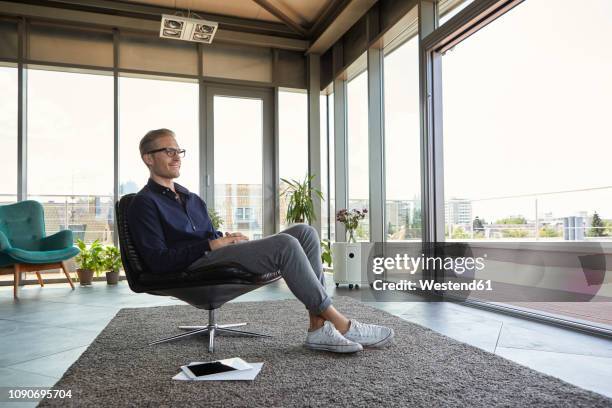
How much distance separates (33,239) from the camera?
5.00 metres

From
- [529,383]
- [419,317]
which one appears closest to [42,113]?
[419,317]

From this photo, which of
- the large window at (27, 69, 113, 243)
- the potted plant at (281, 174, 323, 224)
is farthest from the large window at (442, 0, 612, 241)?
the large window at (27, 69, 113, 243)

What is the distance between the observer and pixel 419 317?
3125mm

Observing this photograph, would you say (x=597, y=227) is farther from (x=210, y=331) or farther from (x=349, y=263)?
(x=210, y=331)

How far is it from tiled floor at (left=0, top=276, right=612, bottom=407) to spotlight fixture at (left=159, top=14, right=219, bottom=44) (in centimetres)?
269

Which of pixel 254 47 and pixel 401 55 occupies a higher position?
pixel 254 47

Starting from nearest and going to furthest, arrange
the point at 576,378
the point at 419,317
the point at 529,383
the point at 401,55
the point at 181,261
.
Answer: the point at 529,383
the point at 576,378
the point at 181,261
the point at 419,317
the point at 401,55

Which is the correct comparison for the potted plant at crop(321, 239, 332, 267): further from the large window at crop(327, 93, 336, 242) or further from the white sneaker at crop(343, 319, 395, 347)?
the white sneaker at crop(343, 319, 395, 347)

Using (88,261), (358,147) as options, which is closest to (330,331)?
(358,147)

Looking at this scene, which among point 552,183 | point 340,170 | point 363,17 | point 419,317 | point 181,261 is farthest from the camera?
point 340,170

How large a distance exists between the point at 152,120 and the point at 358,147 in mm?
2570

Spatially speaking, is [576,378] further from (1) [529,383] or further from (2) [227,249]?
(2) [227,249]

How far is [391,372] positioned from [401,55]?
3712 millimetres

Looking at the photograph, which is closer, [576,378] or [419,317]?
[576,378]
